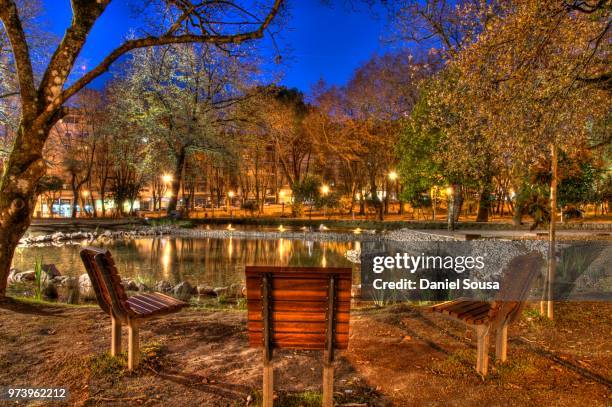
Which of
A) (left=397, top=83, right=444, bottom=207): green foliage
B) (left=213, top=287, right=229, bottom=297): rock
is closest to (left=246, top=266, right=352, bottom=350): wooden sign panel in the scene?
(left=213, top=287, right=229, bottom=297): rock

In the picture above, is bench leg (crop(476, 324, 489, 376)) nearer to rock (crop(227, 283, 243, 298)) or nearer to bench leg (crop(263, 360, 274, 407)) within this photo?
bench leg (crop(263, 360, 274, 407))

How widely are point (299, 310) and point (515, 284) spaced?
1884 millimetres

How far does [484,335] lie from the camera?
3.77 metres

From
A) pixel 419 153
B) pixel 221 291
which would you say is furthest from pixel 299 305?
pixel 419 153

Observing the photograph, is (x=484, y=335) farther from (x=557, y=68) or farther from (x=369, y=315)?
(x=557, y=68)

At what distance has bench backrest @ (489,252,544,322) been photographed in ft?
11.8

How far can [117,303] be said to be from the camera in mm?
3689

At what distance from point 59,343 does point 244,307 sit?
11.5 ft

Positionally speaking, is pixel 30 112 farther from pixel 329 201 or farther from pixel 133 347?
pixel 329 201

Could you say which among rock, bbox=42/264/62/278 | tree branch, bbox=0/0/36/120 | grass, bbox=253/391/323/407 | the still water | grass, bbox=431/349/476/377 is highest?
tree branch, bbox=0/0/36/120

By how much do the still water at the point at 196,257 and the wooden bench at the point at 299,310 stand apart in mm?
8043

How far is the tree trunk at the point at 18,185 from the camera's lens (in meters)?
5.20

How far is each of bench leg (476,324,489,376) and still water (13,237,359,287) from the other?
8.00 m

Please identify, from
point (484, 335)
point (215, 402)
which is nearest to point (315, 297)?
point (215, 402)
